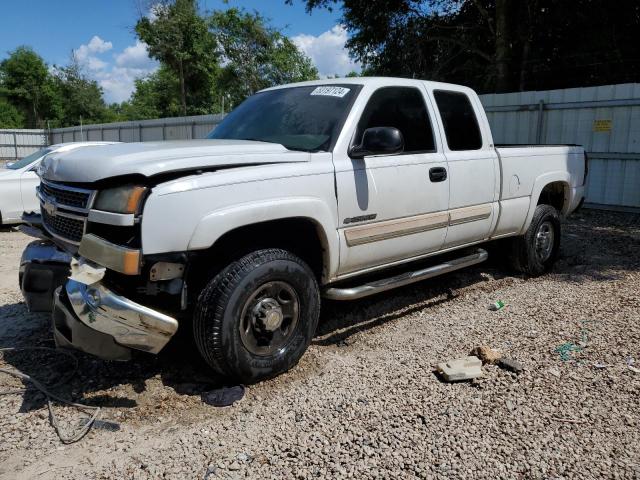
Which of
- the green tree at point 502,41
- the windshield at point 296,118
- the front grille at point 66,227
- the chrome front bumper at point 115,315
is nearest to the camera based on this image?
the chrome front bumper at point 115,315

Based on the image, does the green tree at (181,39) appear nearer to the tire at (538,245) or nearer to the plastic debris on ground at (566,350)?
the tire at (538,245)

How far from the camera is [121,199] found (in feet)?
9.91

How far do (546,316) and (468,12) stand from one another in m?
16.1

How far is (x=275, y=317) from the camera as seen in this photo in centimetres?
349

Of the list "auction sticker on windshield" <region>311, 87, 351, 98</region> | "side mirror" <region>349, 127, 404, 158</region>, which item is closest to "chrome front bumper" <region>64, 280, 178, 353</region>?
"side mirror" <region>349, 127, 404, 158</region>

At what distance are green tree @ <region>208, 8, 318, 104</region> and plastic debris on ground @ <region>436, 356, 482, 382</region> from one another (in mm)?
31943

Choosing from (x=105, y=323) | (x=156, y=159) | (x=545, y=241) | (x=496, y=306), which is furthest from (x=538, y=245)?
(x=105, y=323)

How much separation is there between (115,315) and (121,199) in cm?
64

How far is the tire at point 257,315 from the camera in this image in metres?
3.25

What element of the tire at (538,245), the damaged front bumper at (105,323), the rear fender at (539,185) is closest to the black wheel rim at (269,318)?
the damaged front bumper at (105,323)

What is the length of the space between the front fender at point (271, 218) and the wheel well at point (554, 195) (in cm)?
355

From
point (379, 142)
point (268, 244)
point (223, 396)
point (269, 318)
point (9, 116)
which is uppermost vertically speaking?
point (9, 116)

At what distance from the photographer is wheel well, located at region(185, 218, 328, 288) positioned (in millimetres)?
3436

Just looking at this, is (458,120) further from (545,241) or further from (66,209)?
(66,209)
